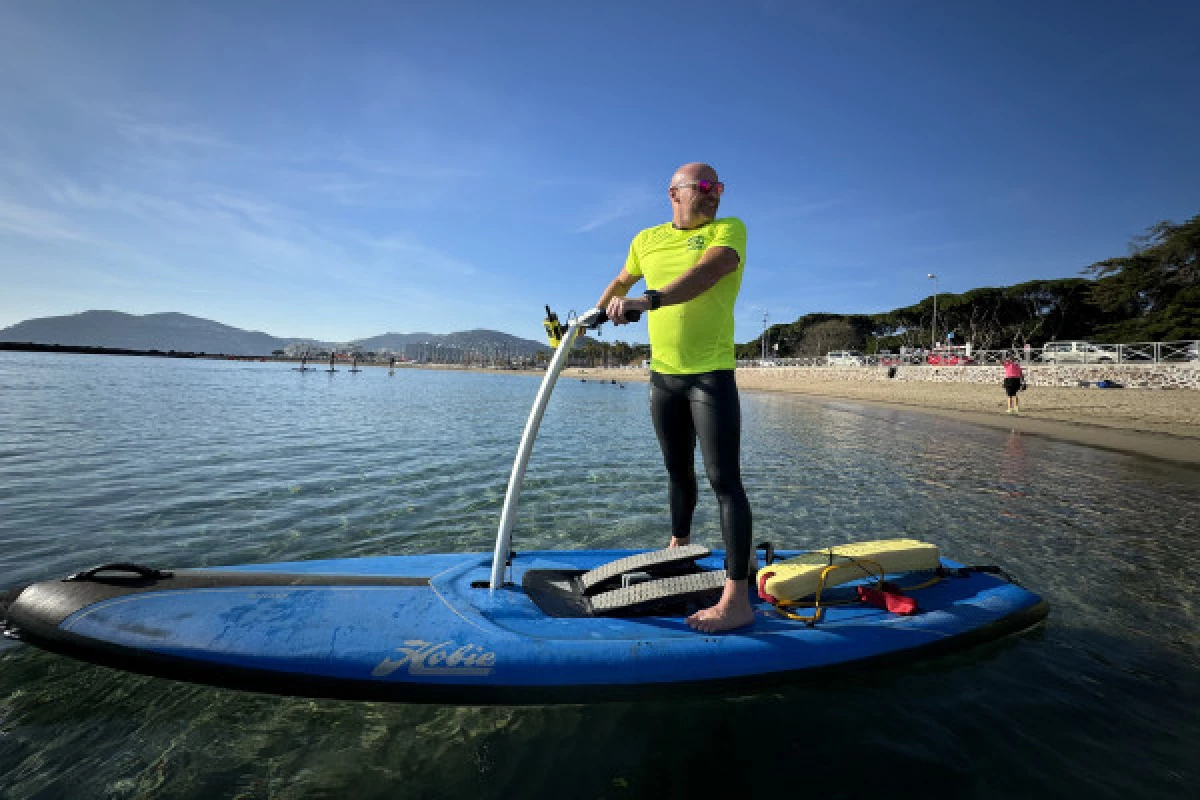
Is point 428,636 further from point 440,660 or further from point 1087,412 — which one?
point 1087,412

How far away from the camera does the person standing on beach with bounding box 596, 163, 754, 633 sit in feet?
9.30

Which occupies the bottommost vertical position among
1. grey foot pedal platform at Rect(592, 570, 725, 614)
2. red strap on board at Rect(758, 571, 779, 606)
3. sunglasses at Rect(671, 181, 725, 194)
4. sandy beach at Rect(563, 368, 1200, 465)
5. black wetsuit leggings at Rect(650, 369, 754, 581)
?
sandy beach at Rect(563, 368, 1200, 465)

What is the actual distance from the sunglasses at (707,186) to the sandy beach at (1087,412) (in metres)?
15.7

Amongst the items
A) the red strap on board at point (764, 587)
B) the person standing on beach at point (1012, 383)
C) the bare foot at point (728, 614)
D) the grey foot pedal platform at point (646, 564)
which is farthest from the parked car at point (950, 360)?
the bare foot at point (728, 614)

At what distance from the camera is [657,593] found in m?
3.12

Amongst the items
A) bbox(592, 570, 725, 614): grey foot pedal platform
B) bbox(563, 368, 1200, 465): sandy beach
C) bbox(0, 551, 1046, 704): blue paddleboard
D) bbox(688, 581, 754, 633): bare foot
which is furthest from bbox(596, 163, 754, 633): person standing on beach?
bbox(563, 368, 1200, 465): sandy beach

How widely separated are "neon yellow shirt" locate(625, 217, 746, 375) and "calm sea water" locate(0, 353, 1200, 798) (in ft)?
6.65

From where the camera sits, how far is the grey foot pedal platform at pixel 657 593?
309 centimetres

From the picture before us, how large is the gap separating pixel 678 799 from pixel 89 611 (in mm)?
3222

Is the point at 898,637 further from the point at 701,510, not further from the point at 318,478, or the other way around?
the point at 318,478

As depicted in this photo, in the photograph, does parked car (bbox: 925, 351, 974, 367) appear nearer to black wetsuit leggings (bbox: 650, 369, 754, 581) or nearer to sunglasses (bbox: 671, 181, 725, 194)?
sunglasses (bbox: 671, 181, 725, 194)

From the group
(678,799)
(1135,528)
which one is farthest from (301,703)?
(1135,528)

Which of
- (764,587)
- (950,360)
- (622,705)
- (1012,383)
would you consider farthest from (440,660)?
(950,360)

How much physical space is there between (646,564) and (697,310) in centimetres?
169
